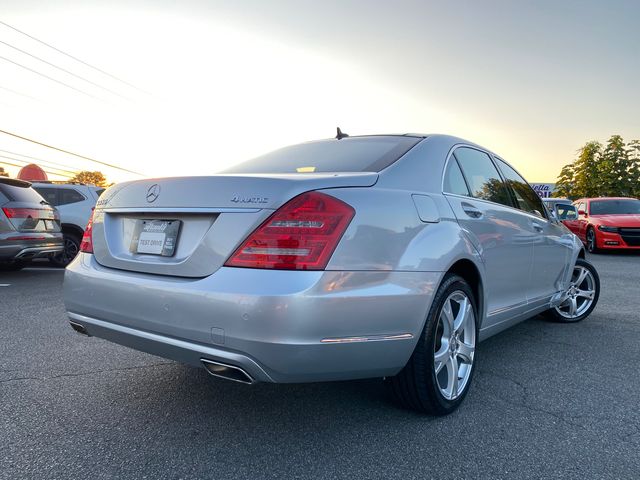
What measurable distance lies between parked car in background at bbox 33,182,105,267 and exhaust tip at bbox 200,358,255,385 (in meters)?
8.36

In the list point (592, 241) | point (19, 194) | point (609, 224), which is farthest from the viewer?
point (592, 241)

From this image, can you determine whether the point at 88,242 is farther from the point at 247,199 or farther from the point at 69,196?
the point at 69,196

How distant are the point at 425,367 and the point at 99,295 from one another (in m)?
1.66

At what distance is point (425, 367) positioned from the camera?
246 cm

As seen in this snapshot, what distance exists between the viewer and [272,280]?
198 centimetres

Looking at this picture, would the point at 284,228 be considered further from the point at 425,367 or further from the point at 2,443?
the point at 2,443

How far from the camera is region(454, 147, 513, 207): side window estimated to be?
323 cm

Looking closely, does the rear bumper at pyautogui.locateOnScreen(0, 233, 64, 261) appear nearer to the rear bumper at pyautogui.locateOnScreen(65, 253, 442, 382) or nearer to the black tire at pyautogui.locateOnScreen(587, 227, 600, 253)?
the rear bumper at pyautogui.locateOnScreen(65, 253, 442, 382)

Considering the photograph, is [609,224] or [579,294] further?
[609,224]

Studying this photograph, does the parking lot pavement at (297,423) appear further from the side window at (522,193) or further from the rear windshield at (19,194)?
the rear windshield at (19,194)

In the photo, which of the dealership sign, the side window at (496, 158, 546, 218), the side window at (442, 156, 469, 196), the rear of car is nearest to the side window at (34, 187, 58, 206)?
the rear of car

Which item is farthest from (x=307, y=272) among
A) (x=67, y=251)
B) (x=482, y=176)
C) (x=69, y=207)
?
(x=69, y=207)

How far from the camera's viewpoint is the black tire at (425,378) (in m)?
2.46

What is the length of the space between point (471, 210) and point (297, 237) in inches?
54.9
